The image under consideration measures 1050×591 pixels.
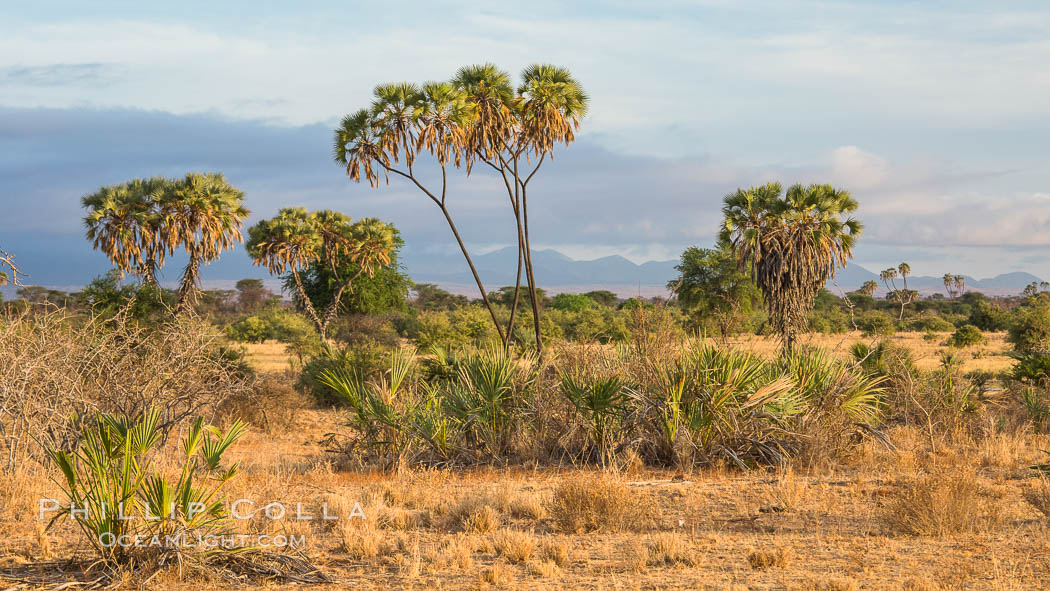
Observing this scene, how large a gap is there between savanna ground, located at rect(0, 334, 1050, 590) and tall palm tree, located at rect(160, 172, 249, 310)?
65.4 feet

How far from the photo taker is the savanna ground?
243 inches

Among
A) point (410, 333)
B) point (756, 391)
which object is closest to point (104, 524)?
point (756, 391)

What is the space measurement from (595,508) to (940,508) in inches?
125

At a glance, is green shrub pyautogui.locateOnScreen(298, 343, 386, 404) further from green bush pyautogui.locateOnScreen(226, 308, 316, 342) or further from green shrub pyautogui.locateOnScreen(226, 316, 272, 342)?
green shrub pyautogui.locateOnScreen(226, 316, 272, 342)

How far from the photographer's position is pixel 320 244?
40.1 meters

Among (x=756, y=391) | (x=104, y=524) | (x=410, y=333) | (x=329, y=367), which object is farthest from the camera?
(x=410, y=333)

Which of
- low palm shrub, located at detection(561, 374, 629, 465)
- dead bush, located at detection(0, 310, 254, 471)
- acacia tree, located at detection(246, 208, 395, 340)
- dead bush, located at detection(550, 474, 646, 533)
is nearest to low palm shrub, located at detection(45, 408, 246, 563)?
dead bush, located at detection(0, 310, 254, 471)

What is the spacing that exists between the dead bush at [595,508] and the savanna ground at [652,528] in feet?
0.05

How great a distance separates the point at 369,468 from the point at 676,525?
5225mm

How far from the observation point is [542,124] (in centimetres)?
2561

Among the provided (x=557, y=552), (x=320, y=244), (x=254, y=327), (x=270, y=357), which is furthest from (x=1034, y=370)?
(x=254, y=327)

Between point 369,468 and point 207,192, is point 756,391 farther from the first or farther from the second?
point 207,192

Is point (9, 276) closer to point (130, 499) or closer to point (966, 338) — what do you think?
point (130, 499)

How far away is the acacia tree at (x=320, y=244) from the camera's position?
39219 mm
